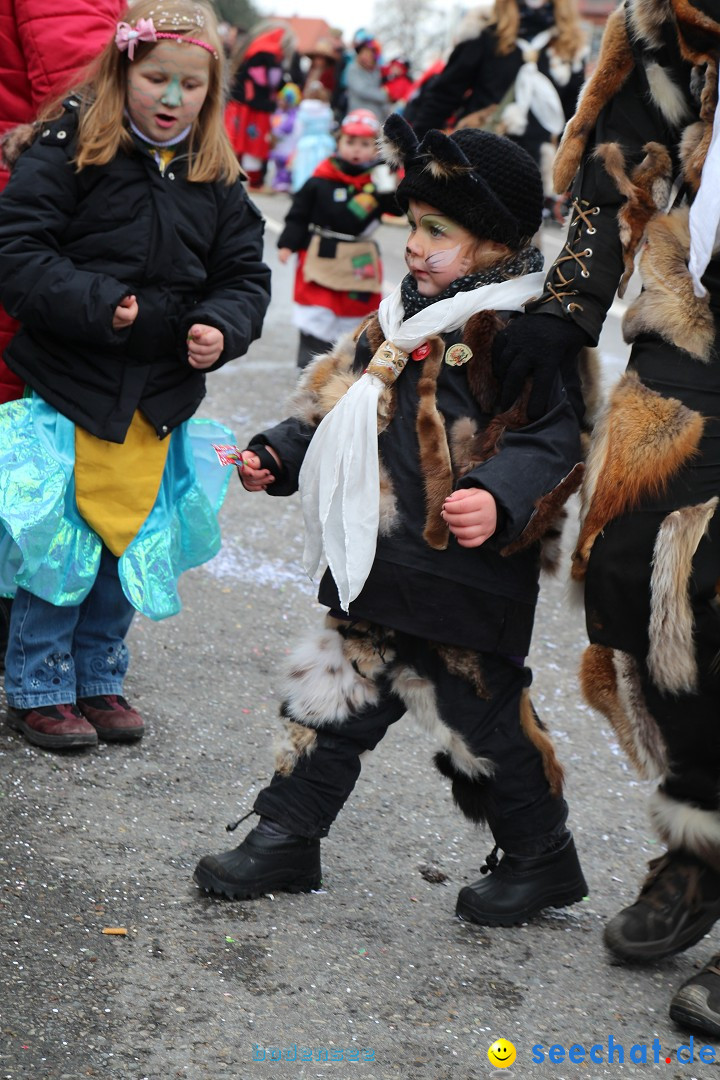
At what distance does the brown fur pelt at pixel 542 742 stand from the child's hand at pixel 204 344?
1.13 metres

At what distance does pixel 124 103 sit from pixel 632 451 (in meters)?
1.62

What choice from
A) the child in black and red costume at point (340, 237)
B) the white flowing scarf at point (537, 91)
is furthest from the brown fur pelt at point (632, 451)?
the white flowing scarf at point (537, 91)

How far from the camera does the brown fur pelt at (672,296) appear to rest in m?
2.55

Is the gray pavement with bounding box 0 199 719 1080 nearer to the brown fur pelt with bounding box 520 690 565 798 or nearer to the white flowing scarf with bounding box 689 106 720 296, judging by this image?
the brown fur pelt with bounding box 520 690 565 798

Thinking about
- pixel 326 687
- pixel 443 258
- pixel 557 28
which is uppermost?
pixel 443 258

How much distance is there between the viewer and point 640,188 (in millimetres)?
2617

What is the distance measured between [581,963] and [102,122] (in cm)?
221

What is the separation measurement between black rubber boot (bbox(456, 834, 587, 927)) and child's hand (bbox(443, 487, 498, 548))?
80 centimetres

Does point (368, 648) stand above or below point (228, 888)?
above

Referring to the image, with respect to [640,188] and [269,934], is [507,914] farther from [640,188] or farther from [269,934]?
[640,188]

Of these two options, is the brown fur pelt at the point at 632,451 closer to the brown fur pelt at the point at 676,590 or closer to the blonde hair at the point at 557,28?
the brown fur pelt at the point at 676,590

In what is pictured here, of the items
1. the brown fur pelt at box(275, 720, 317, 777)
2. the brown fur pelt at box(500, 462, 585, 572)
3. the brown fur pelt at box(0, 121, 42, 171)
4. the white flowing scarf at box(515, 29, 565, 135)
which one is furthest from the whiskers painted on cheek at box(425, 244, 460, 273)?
the white flowing scarf at box(515, 29, 565, 135)

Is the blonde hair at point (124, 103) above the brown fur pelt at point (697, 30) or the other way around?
the other way around

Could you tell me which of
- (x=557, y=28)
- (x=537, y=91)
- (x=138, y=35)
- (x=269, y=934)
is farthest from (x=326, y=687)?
(x=557, y=28)
